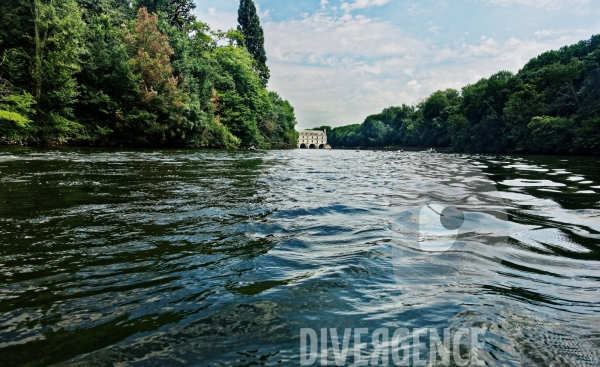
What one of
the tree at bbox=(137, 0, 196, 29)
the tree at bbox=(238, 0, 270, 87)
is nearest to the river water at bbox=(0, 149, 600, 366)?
the tree at bbox=(137, 0, 196, 29)

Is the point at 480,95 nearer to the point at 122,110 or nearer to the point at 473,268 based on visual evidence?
the point at 122,110

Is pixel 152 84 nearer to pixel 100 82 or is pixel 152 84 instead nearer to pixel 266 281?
pixel 100 82

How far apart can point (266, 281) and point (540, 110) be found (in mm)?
49714

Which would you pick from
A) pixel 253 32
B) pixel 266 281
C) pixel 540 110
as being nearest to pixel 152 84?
pixel 266 281

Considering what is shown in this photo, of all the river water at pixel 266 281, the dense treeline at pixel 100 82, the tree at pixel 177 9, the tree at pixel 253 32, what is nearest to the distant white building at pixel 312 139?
the tree at pixel 253 32

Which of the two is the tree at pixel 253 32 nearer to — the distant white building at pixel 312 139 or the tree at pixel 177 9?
the tree at pixel 177 9

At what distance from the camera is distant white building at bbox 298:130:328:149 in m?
165

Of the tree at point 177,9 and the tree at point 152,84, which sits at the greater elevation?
the tree at point 177,9

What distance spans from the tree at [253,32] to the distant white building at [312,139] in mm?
93526

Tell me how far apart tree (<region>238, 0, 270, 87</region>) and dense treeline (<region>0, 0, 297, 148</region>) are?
3111 centimetres

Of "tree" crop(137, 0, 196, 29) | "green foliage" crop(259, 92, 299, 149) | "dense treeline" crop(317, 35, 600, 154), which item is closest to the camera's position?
"dense treeline" crop(317, 35, 600, 154)

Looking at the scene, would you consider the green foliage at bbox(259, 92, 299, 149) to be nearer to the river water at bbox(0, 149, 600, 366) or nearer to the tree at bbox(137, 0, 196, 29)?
the tree at bbox(137, 0, 196, 29)

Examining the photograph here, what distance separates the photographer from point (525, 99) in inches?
1719

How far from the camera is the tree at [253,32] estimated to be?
6819cm
